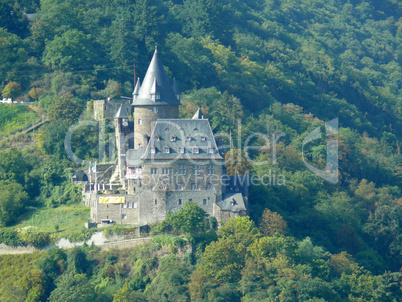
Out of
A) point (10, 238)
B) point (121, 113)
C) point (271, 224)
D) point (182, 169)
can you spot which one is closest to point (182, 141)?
point (182, 169)

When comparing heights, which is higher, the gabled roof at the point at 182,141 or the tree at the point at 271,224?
the gabled roof at the point at 182,141

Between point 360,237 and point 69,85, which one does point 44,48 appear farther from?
point 360,237

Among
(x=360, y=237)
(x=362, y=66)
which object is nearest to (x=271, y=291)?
(x=360, y=237)

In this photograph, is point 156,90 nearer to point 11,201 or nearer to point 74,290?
point 11,201

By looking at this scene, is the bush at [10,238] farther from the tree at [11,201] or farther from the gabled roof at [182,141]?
the gabled roof at [182,141]

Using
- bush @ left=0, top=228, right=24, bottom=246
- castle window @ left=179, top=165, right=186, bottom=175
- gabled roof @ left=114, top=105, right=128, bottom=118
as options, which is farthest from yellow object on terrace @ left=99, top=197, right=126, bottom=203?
gabled roof @ left=114, top=105, right=128, bottom=118

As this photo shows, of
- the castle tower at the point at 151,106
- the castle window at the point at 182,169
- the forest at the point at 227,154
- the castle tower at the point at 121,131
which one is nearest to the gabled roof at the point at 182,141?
the castle window at the point at 182,169
